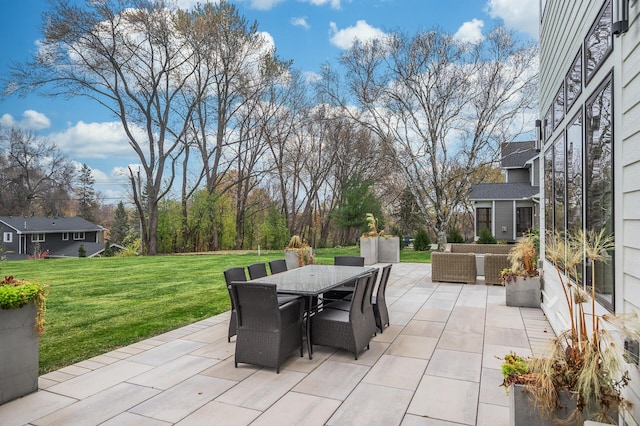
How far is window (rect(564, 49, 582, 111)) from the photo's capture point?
3.57m

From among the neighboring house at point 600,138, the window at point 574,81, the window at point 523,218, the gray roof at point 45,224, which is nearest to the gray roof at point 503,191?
the window at point 523,218

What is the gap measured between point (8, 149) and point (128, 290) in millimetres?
25542

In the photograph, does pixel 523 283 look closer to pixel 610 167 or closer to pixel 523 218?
pixel 610 167

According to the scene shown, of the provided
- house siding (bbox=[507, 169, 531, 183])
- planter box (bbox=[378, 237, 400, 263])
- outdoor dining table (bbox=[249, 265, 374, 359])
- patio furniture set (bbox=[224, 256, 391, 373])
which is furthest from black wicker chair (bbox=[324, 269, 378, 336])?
house siding (bbox=[507, 169, 531, 183])

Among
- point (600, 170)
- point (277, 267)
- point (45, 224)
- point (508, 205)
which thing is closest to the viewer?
point (600, 170)

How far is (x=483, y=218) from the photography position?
19.4 meters

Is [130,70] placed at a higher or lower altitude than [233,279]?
higher

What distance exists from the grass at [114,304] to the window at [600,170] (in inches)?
178

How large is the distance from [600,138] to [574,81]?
1.30 m

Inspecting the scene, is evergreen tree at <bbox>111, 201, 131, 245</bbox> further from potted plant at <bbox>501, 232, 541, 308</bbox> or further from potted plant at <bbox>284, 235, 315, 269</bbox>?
potted plant at <bbox>501, 232, 541, 308</bbox>

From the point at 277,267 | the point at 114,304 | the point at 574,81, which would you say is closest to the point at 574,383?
the point at 574,81

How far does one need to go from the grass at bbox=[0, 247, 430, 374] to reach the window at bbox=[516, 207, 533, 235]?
47.9 ft

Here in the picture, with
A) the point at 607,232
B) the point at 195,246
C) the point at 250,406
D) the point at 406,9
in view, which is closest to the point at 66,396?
the point at 250,406

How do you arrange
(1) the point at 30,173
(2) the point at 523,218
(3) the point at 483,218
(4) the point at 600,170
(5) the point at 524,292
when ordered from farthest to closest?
(1) the point at 30,173
(3) the point at 483,218
(2) the point at 523,218
(5) the point at 524,292
(4) the point at 600,170
